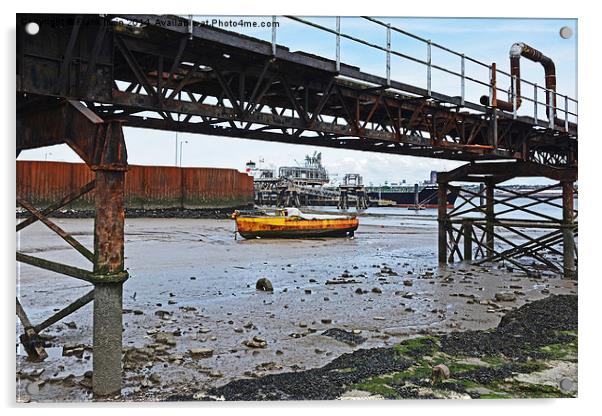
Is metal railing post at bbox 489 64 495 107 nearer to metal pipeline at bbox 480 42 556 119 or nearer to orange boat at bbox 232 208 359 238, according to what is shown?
metal pipeline at bbox 480 42 556 119

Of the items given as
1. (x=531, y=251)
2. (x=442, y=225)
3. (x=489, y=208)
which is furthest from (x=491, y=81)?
(x=489, y=208)

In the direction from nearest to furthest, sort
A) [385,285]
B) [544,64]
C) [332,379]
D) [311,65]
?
[332,379], [311,65], [544,64], [385,285]

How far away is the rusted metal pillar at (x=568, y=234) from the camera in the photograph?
1491 centimetres

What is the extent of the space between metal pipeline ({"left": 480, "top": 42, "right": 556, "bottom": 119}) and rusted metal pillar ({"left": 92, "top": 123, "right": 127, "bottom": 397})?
612 cm

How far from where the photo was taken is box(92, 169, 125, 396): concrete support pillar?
5488 mm

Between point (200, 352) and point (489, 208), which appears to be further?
point (489, 208)

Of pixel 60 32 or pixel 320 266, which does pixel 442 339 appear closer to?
pixel 60 32

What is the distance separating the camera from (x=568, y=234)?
49.5 ft

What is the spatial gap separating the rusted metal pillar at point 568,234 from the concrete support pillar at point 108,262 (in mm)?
13268

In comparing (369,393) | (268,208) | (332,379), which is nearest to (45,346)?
(332,379)

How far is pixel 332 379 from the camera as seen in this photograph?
6609 mm

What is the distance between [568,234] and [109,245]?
1370cm

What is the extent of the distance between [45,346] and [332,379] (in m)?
4.31

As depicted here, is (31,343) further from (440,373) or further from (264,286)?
(264,286)
